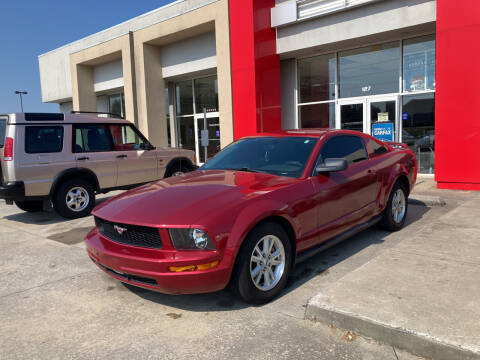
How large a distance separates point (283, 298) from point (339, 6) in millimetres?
9733

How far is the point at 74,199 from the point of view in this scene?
7.77 metres

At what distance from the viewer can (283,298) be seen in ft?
12.3

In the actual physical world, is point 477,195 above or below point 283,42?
below

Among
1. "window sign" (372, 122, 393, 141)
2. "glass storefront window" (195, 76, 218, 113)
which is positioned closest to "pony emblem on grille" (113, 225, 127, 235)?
"window sign" (372, 122, 393, 141)

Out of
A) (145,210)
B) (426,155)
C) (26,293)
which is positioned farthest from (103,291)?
(426,155)

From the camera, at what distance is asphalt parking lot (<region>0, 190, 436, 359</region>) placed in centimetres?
290

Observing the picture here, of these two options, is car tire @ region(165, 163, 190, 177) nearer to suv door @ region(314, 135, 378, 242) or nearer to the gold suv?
the gold suv

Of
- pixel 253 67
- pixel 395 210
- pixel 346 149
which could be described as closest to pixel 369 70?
pixel 253 67

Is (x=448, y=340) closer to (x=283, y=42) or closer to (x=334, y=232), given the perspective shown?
(x=334, y=232)

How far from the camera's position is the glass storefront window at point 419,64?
10867 millimetres

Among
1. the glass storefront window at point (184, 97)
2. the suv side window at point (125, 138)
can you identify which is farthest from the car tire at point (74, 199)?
the glass storefront window at point (184, 97)

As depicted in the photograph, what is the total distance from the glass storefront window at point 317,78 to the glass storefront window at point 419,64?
2.30 metres

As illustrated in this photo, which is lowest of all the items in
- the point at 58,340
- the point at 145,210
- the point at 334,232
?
the point at 58,340

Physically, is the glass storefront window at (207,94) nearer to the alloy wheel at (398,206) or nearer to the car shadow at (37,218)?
the car shadow at (37,218)
